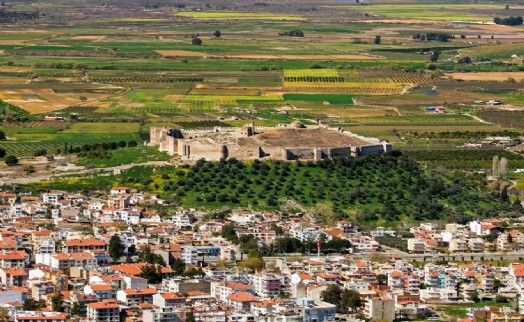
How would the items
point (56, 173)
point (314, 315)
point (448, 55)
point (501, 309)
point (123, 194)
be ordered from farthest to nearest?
point (448, 55) < point (56, 173) < point (123, 194) < point (501, 309) < point (314, 315)

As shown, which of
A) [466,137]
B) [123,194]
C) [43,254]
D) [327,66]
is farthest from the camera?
[327,66]

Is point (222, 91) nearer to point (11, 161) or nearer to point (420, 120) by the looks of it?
point (420, 120)

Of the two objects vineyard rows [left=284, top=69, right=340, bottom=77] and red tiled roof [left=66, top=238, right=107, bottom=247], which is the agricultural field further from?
red tiled roof [left=66, top=238, right=107, bottom=247]

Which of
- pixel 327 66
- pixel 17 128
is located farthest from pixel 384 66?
pixel 17 128

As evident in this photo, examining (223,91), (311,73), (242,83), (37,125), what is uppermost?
(311,73)

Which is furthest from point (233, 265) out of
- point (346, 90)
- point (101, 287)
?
point (346, 90)

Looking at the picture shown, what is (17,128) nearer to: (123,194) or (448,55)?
(123,194)

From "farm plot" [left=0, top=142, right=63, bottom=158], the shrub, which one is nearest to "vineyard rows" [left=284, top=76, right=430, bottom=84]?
"farm plot" [left=0, top=142, right=63, bottom=158]
